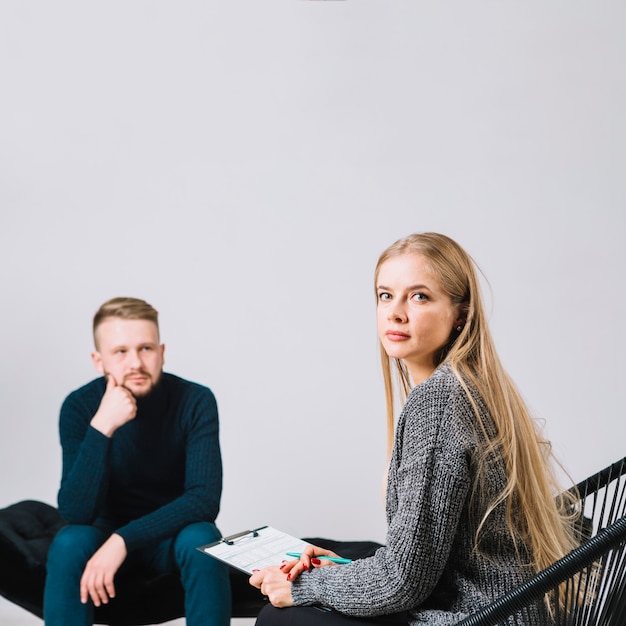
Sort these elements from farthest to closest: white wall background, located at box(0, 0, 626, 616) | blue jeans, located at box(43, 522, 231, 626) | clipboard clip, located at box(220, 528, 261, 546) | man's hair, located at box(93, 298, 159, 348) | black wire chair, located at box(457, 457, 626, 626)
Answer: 1. white wall background, located at box(0, 0, 626, 616)
2. man's hair, located at box(93, 298, 159, 348)
3. blue jeans, located at box(43, 522, 231, 626)
4. clipboard clip, located at box(220, 528, 261, 546)
5. black wire chair, located at box(457, 457, 626, 626)

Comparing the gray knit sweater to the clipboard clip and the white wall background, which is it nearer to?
the clipboard clip

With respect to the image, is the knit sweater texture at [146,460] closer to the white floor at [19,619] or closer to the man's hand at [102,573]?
the man's hand at [102,573]

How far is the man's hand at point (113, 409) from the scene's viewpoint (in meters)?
2.73

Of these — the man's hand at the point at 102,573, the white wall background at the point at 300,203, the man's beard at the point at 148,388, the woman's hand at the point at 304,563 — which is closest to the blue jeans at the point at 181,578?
the man's hand at the point at 102,573

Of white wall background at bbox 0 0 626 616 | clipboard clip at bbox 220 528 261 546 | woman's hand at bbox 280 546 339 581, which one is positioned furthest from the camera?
white wall background at bbox 0 0 626 616

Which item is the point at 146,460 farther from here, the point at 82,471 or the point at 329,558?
the point at 329,558

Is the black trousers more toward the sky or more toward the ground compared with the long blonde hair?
more toward the ground

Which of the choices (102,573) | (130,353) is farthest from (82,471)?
(130,353)

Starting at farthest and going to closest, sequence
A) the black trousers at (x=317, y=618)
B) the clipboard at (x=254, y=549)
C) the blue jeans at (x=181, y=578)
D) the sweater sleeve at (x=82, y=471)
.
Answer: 1. the sweater sleeve at (x=82, y=471)
2. the blue jeans at (x=181, y=578)
3. the clipboard at (x=254, y=549)
4. the black trousers at (x=317, y=618)

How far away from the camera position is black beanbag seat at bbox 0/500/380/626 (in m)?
2.56

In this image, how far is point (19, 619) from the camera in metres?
3.16

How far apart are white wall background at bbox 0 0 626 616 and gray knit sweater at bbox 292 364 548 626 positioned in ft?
5.14

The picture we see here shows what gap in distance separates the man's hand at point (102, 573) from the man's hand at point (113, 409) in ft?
1.21

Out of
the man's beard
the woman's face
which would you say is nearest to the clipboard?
the woman's face
